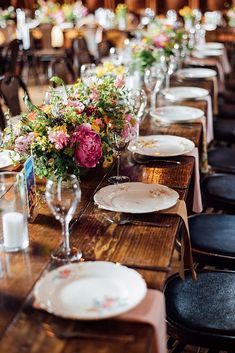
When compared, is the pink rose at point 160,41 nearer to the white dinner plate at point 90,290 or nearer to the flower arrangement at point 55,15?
the white dinner plate at point 90,290

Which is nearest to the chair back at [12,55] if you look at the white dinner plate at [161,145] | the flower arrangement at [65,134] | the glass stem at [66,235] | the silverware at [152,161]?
the white dinner plate at [161,145]

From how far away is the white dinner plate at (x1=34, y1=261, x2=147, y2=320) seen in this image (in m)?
1.36

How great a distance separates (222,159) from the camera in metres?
3.69

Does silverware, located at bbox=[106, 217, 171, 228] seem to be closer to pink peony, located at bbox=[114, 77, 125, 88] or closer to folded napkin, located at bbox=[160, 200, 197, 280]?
folded napkin, located at bbox=[160, 200, 197, 280]

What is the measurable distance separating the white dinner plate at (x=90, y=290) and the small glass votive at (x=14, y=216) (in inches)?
8.9

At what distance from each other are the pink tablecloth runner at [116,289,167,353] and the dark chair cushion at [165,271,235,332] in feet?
1.56

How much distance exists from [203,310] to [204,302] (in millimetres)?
53

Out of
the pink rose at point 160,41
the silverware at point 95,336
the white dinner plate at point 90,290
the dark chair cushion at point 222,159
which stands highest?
the pink rose at point 160,41

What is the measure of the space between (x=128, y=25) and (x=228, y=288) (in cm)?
815

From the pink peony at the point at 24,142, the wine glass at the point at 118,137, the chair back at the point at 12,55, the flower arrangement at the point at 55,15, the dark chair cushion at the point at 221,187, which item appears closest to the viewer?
the pink peony at the point at 24,142

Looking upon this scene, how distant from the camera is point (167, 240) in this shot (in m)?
1.80

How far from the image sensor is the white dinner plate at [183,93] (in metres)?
3.80

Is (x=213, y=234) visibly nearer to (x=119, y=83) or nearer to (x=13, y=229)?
(x=119, y=83)

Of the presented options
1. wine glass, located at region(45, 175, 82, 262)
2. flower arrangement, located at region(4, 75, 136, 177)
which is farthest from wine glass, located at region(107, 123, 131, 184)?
wine glass, located at region(45, 175, 82, 262)
